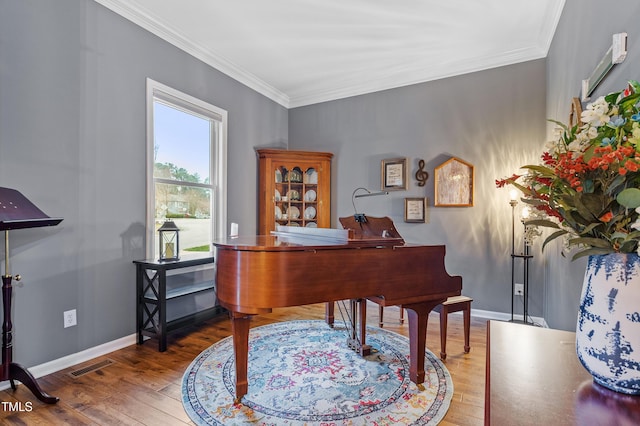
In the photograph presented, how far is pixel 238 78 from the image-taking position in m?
3.99

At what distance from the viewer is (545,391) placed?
75 cm

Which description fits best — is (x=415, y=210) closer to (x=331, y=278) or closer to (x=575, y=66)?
(x=575, y=66)

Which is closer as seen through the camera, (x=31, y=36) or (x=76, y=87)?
(x=31, y=36)

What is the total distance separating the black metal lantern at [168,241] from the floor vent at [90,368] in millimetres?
849

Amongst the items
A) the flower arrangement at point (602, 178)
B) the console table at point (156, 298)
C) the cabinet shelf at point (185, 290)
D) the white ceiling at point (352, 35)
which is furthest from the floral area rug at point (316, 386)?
the white ceiling at point (352, 35)

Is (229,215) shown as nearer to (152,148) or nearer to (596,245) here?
(152,148)

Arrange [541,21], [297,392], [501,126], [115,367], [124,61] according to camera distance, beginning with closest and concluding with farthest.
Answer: [297,392], [115,367], [124,61], [541,21], [501,126]

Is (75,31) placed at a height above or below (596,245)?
above

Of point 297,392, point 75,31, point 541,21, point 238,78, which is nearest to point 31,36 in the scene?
point 75,31

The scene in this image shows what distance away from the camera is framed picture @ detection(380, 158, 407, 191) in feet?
13.0

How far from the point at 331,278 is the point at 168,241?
192 centimetres

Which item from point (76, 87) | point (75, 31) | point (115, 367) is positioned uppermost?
point (75, 31)

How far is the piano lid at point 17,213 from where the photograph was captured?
5.72 ft

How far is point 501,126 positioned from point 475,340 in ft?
7.37
